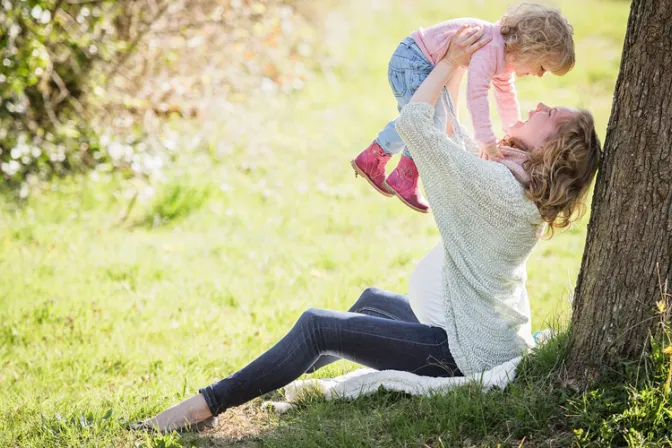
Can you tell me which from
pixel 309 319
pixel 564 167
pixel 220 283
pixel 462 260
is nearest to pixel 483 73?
pixel 564 167

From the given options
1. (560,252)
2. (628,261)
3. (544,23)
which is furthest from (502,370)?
(560,252)

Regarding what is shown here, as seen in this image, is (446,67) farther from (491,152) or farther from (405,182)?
(405,182)

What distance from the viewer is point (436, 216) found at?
2.95 meters

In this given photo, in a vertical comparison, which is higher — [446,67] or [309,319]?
[446,67]

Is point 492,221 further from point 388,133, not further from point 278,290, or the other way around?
point 278,290

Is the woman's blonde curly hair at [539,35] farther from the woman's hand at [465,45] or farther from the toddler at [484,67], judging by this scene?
the woman's hand at [465,45]

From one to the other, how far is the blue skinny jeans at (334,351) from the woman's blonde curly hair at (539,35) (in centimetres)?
117

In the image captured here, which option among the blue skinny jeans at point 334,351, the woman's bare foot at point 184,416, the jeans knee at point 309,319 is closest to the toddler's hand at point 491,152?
the blue skinny jeans at point 334,351

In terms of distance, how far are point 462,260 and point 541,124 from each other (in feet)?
1.98

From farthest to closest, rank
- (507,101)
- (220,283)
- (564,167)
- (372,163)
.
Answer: (220,283) → (372,163) → (507,101) → (564,167)

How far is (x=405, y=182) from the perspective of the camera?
3.38 m

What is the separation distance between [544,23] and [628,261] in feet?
3.29

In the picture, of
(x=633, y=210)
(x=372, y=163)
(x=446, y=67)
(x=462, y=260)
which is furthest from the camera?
(x=372, y=163)

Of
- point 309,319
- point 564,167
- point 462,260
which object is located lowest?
point 309,319
